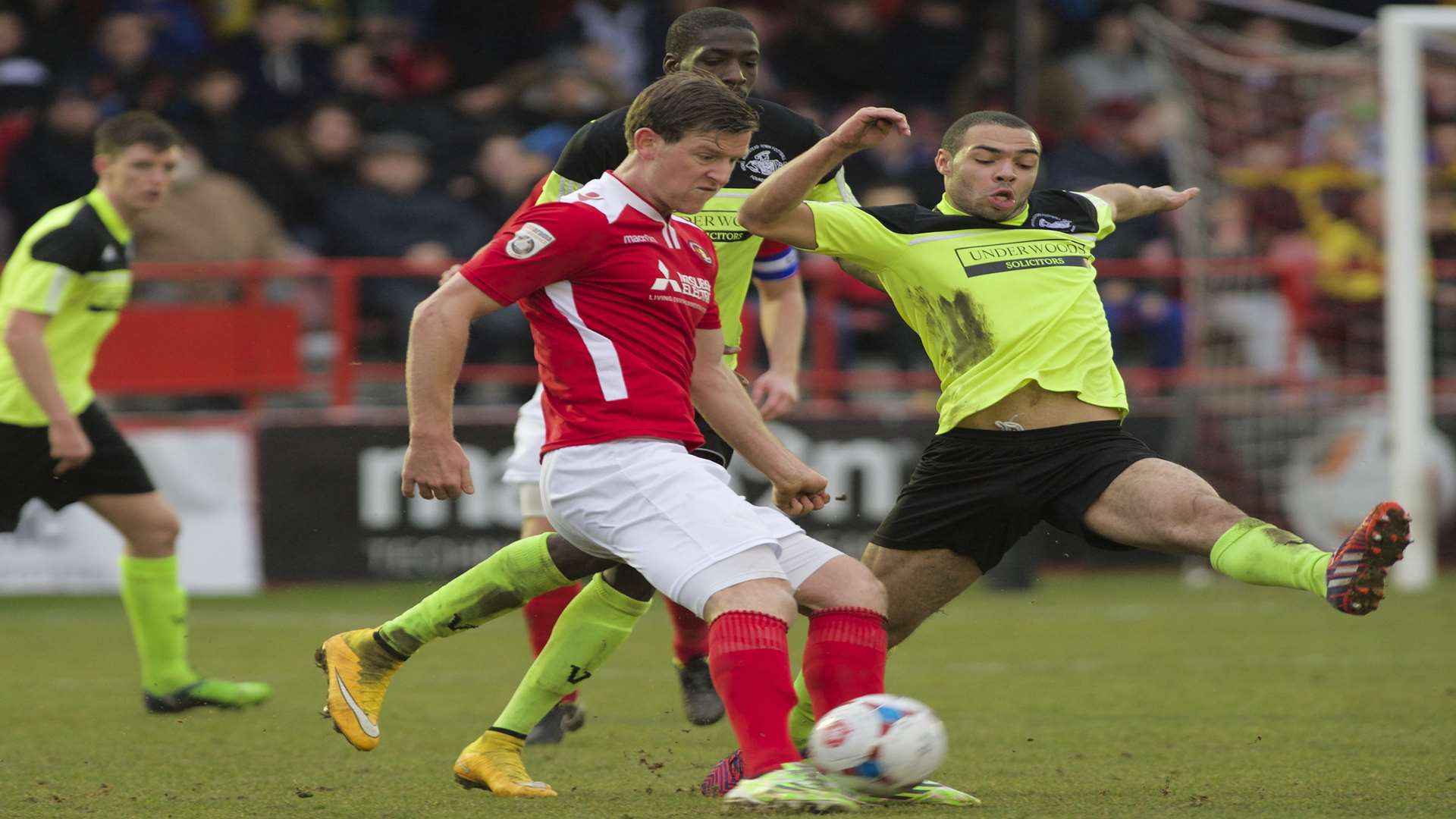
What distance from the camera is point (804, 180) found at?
516cm

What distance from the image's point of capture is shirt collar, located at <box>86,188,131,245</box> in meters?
7.46

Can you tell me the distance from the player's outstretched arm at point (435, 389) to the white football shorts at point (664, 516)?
→ 31 cm

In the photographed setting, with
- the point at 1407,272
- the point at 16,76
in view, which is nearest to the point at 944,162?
the point at 1407,272

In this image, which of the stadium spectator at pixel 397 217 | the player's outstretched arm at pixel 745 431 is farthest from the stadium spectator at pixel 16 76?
the player's outstretched arm at pixel 745 431

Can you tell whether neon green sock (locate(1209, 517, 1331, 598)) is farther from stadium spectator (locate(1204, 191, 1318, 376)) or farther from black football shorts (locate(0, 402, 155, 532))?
stadium spectator (locate(1204, 191, 1318, 376))

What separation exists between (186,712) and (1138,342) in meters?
7.67

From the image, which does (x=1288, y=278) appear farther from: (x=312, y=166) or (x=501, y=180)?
(x=312, y=166)

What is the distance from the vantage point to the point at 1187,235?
13.3m

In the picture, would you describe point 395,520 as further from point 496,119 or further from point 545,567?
point 545,567

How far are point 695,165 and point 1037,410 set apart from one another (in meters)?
1.36

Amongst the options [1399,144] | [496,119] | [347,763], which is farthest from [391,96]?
[347,763]

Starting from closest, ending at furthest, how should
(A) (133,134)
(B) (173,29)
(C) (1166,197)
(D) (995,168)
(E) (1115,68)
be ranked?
1. (D) (995,168)
2. (C) (1166,197)
3. (A) (133,134)
4. (B) (173,29)
5. (E) (1115,68)

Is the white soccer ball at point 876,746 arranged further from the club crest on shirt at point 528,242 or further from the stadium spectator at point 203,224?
the stadium spectator at point 203,224

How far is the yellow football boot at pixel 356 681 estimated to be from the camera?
5117 mm
